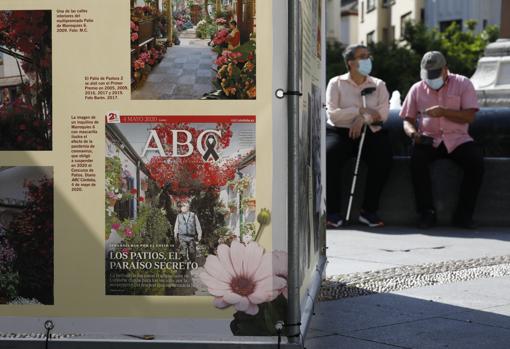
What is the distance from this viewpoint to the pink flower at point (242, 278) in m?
4.45

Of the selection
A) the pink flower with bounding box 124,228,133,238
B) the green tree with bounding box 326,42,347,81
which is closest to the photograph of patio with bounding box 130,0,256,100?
the pink flower with bounding box 124,228,133,238

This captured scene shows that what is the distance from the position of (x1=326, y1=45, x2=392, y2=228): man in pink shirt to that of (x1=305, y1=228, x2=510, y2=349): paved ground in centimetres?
87

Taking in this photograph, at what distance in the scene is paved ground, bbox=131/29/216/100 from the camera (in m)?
4.44

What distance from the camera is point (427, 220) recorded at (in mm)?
11133

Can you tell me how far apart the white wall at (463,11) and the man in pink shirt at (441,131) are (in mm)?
49826

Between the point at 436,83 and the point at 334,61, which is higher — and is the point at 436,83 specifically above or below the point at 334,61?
below

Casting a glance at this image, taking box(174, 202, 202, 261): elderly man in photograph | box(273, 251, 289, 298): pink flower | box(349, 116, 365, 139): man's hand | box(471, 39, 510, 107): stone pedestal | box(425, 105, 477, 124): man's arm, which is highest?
box(471, 39, 510, 107): stone pedestal

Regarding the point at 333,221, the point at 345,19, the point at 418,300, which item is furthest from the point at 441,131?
the point at 345,19

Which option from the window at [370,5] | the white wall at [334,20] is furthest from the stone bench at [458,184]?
the white wall at [334,20]

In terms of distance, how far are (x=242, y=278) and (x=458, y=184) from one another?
280 inches

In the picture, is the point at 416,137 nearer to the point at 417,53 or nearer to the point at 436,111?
the point at 436,111

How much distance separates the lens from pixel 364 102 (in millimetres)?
11039

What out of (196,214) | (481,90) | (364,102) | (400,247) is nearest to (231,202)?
(196,214)

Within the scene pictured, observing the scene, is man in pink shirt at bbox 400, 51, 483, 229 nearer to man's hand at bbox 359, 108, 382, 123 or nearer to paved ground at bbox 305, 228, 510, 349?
man's hand at bbox 359, 108, 382, 123
